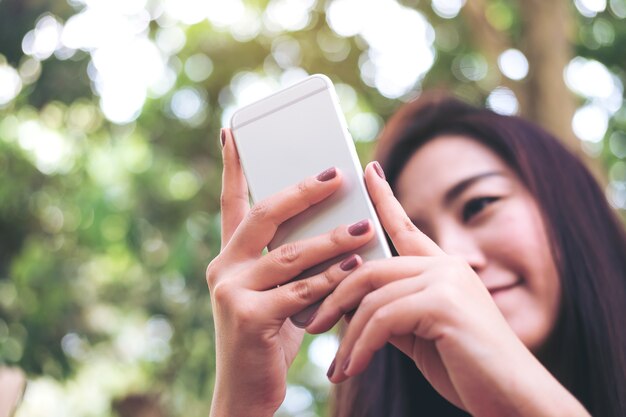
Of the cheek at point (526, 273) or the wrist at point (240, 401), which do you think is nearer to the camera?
the wrist at point (240, 401)

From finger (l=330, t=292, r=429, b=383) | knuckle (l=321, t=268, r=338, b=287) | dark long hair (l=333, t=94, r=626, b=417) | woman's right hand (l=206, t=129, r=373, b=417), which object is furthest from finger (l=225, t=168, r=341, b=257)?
dark long hair (l=333, t=94, r=626, b=417)

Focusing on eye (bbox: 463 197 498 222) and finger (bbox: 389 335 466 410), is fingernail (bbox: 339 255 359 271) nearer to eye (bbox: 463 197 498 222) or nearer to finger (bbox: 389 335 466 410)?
finger (bbox: 389 335 466 410)

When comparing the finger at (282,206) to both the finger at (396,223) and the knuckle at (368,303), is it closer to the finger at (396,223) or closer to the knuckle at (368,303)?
the finger at (396,223)

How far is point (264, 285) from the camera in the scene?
113 cm

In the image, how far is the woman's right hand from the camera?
3.63ft

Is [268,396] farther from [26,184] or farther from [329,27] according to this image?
[329,27]

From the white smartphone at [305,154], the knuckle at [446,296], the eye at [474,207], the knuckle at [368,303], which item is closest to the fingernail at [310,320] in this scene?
the white smartphone at [305,154]

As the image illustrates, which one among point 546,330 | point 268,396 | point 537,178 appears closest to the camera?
point 268,396

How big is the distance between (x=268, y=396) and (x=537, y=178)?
0.97 metres

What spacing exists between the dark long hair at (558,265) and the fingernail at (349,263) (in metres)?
0.87

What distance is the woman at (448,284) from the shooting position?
1003mm

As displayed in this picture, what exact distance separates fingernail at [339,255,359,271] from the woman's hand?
3 cm

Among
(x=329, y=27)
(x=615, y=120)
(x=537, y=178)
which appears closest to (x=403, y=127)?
(x=537, y=178)

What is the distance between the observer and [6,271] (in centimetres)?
380
